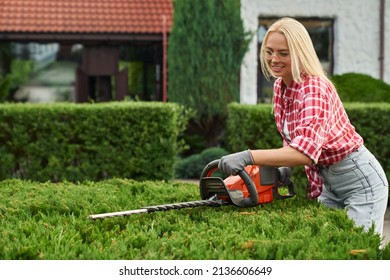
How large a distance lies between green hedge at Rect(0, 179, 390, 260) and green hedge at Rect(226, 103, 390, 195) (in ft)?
18.6

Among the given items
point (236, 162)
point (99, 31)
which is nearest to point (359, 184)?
point (236, 162)

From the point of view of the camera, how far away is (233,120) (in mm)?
10922

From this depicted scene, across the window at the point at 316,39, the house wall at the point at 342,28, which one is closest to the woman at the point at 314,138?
the house wall at the point at 342,28

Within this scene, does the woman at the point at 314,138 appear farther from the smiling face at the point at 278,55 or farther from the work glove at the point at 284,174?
the work glove at the point at 284,174

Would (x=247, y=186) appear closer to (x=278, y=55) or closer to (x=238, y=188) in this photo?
(x=238, y=188)

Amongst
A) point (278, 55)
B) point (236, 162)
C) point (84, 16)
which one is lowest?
point (84, 16)

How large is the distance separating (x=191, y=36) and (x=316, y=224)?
11.0 m

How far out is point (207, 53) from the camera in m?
14.2

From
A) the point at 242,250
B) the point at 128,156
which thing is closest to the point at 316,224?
the point at 242,250

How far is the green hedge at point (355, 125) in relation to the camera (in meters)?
9.65

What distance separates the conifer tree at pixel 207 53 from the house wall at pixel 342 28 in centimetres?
122

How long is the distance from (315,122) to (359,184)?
576 millimetres

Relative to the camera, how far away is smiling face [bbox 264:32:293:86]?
377 centimetres

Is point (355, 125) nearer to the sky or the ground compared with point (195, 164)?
nearer to the sky
